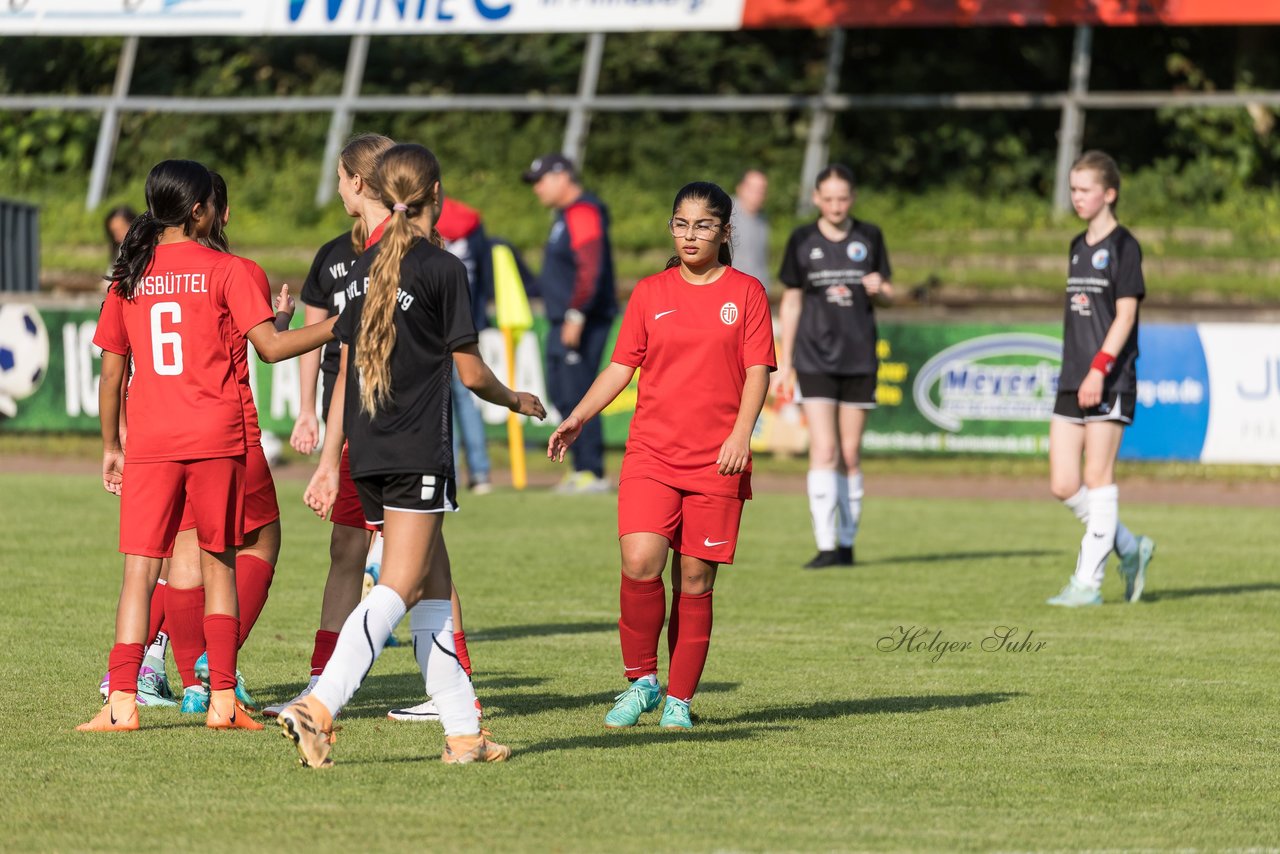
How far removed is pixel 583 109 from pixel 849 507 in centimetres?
1661

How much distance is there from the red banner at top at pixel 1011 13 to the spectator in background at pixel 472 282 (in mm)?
11534

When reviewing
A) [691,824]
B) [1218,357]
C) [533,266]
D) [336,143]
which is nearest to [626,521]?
[691,824]

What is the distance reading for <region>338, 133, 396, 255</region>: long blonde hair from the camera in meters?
6.24

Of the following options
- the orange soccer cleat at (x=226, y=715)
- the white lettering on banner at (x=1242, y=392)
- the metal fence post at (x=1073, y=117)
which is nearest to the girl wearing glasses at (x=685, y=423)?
the orange soccer cleat at (x=226, y=715)

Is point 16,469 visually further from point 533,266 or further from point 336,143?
point 336,143

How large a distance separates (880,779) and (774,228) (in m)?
20.5

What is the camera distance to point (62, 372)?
18156mm

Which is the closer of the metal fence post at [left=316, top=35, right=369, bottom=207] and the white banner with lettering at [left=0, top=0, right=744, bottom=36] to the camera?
the white banner with lettering at [left=0, top=0, right=744, bottom=36]

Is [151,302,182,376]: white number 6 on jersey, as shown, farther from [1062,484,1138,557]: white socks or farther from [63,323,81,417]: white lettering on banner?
[63,323,81,417]: white lettering on banner

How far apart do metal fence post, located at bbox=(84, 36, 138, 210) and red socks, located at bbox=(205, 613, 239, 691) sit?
22.6 meters

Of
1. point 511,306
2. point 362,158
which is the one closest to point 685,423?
point 362,158

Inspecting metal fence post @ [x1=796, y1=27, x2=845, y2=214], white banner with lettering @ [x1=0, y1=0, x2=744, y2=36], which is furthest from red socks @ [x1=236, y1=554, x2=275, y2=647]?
metal fence post @ [x1=796, y1=27, x2=845, y2=214]

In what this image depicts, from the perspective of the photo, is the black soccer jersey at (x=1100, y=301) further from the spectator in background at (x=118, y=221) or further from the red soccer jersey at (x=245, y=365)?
the spectator in background at (x=118, y=221)

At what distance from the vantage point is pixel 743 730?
6.34m
